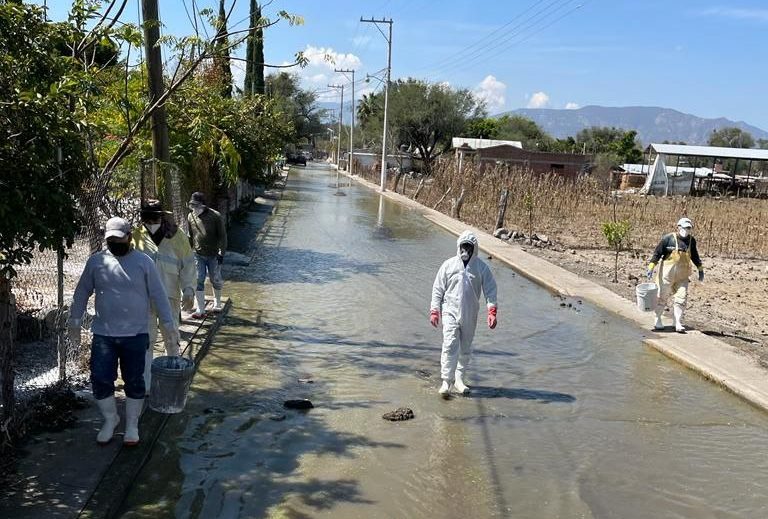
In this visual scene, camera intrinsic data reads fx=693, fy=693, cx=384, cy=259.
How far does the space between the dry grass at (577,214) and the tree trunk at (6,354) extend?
17560 millimetres

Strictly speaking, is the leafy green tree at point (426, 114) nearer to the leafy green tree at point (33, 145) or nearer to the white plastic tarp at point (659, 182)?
the white plastic tarp at point (659, 182)

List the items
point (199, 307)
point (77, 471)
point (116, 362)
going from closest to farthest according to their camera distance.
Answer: point (77, 471) → point (116, 362) → point (199, 307)

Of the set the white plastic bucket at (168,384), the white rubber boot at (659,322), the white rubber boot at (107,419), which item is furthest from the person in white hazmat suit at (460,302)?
the white rubber boot at (659,322)

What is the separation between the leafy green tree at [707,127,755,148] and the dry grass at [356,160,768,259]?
108791 mm

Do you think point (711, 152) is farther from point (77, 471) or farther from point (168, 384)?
point (77, 471)

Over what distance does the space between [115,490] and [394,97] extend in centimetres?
6545

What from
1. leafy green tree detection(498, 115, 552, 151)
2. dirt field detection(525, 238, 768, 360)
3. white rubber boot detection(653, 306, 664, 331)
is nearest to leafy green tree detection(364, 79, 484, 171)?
leafy green tree detection(498, 115, 552, 151)

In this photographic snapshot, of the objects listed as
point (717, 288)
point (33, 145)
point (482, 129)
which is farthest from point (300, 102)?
point (33, 145)

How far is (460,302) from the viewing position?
23.0 feet

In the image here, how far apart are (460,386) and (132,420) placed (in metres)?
3.44

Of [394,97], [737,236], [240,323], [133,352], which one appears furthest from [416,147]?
[133,352]

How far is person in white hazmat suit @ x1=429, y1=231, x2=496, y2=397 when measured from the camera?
703 cm

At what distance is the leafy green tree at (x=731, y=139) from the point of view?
128250mm

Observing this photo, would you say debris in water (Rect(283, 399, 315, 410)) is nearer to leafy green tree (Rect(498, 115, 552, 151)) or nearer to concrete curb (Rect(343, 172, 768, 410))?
concrete curb (Rect(343, 172, 768, 410))
